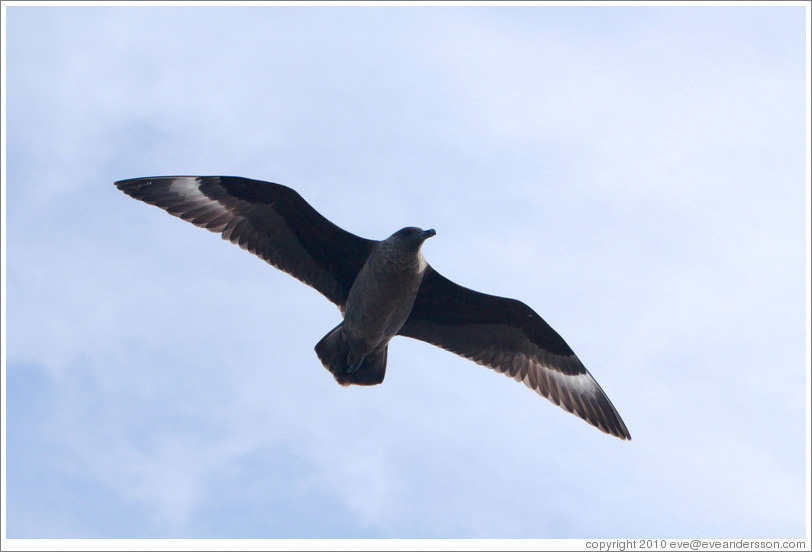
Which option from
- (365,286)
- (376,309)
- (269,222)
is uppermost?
(269,222)

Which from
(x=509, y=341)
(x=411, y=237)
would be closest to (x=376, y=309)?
(x=411, y=237)

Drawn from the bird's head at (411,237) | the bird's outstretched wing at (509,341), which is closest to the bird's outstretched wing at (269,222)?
the bird's head at (411,237)

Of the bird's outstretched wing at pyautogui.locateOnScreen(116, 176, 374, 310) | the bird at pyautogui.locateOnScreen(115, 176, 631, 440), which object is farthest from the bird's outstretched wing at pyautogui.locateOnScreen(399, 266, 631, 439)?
the bird's outstretched wing at pyautogui.locateOnScreen(116, 176, 374, 310)

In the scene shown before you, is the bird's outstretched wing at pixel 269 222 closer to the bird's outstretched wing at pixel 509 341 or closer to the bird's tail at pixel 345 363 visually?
the bird's tail at pixel 345 363

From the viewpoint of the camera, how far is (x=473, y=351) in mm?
6863

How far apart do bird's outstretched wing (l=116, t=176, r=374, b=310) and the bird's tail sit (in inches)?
12.2

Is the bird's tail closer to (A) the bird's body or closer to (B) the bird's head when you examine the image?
(A) the bird's body

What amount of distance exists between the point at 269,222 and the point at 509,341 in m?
2.11

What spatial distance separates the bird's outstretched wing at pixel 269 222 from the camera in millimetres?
6320

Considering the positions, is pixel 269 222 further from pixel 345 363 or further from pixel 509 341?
pixel 509 341

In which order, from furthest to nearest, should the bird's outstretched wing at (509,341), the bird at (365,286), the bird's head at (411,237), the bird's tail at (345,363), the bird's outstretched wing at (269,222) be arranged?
1. the bird's outstretched wing at (509,341)
2. the bird's tail at (345,363)
3. the bird's outstretched wing at (269,222)
4. the bird at (365,286)
5. the bird's head at (411,237)

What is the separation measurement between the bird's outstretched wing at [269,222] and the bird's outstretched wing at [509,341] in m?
0.66

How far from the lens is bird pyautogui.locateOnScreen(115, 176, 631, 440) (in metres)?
6.11

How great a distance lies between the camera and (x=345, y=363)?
6.52 metres
